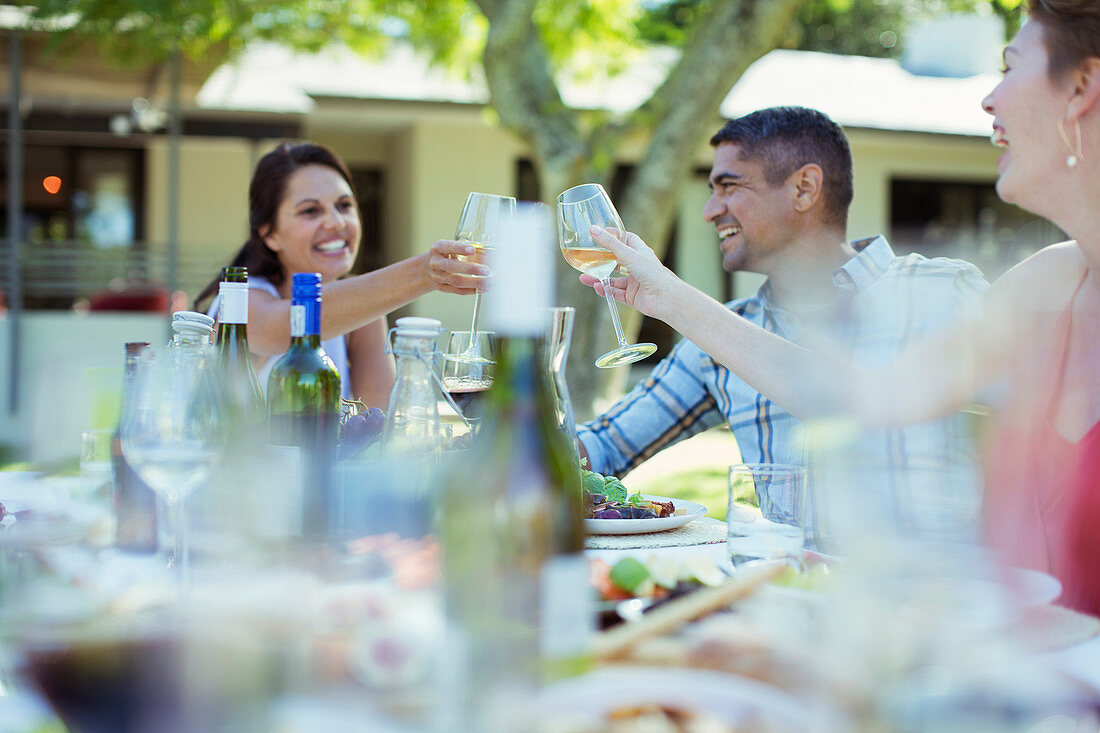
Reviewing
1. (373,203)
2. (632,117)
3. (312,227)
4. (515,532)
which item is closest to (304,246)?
(312,227)

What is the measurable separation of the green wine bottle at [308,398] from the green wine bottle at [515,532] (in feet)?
1.22

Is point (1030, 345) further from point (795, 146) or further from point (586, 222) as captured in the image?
point (795, 146)

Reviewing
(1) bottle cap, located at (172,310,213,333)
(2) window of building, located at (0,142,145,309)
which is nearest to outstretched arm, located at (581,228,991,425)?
(1) bottle cap, located at (172,310,213,333)

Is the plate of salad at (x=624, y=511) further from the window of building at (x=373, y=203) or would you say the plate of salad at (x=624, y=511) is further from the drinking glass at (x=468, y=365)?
the window of building at (x=373, y=203)

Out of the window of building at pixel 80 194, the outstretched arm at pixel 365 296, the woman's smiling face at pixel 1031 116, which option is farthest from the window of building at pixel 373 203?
the woman's smiling face at pixel 1031 116

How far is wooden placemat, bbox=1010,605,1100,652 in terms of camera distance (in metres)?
1.03

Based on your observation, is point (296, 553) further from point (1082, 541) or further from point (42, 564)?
point (1082, 541)

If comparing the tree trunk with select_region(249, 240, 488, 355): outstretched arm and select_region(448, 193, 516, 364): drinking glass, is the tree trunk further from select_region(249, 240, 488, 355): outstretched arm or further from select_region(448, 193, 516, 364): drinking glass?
select_region(448, 193, 516, 364): drinking glass

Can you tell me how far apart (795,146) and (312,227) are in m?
1.61

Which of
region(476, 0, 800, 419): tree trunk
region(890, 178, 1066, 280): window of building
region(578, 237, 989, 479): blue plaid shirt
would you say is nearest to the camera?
region(578, 237, 989, 479): blue plaid shirt

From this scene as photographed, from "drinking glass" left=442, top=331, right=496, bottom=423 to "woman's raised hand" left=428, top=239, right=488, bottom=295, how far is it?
11cm

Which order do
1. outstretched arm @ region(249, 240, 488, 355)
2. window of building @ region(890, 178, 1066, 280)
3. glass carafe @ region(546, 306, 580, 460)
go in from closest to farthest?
1. glass carafe @ region(546, 306, 580, 460)
2. outstretched arm @ region(249, 240, 488, 355)
3. window of building @ region(890, 178, 1066, 280)

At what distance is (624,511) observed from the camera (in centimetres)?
184

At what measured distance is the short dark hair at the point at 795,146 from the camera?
9.02 ft
